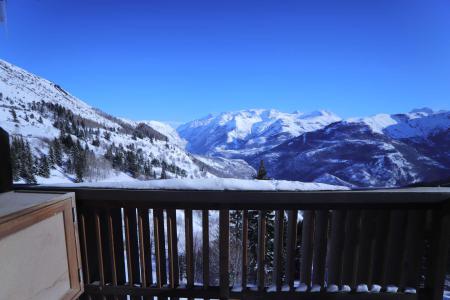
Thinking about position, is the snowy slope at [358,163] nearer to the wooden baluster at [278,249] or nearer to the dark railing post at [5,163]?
the wooden baluster at [278,249]

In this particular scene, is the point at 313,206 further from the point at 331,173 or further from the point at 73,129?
the point at 331,173

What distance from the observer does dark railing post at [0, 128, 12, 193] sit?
2234 millimetres

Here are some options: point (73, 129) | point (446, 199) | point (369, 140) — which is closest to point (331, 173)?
point (369, 140)

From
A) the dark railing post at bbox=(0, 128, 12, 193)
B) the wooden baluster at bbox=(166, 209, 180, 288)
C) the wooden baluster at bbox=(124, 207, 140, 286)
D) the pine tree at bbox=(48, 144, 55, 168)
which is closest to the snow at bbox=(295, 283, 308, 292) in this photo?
the wooden baluster at bbox=(166, 209, 180, 288)

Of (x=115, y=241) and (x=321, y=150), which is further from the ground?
(x=115, y=241)

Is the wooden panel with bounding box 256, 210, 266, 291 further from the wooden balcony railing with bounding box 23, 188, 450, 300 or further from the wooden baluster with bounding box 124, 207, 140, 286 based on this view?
the wooden baluster with bounding box 124, 207, 140, 286

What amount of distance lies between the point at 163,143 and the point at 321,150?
8709 cm

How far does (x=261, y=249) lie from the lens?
2432 millimetres

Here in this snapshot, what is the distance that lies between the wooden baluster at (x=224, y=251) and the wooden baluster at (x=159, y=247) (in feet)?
1.38

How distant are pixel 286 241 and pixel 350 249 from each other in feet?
1.53

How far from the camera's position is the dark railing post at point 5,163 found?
2.23 metres

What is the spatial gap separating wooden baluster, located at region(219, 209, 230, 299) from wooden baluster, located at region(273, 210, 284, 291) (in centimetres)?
35

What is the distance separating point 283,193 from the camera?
2.29 metres

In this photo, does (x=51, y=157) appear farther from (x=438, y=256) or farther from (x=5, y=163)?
(x=438, y=256)
